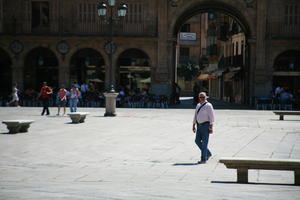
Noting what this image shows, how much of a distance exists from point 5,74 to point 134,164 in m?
33.4

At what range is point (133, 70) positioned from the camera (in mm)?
43688

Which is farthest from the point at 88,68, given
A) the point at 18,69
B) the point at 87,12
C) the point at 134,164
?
the point at 134,164

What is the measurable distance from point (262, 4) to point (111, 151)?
29681 mm

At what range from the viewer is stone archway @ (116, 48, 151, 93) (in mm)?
42875

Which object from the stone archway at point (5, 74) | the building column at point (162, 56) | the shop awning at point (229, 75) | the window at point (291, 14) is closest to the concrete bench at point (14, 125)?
the building column at point (162, 56)

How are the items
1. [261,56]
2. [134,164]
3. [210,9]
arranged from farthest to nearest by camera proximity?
[210,9]
[261,56]
[134,164]

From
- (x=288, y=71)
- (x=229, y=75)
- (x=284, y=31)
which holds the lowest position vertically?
(x=229, y=75)

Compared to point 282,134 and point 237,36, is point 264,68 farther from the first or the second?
point 282,134

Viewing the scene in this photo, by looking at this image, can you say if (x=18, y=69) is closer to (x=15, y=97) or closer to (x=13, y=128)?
(x=15, y=97)

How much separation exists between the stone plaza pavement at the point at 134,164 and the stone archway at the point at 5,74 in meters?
23.5

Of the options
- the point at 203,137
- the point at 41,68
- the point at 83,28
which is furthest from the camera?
the point at 41,68

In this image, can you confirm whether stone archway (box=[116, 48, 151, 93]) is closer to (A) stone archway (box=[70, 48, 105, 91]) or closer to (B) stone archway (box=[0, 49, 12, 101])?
(A) stone archway (box=[70, 48, 105, 91])

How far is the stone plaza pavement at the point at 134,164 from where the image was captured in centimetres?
855

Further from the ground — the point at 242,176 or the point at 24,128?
the point at 242,176
